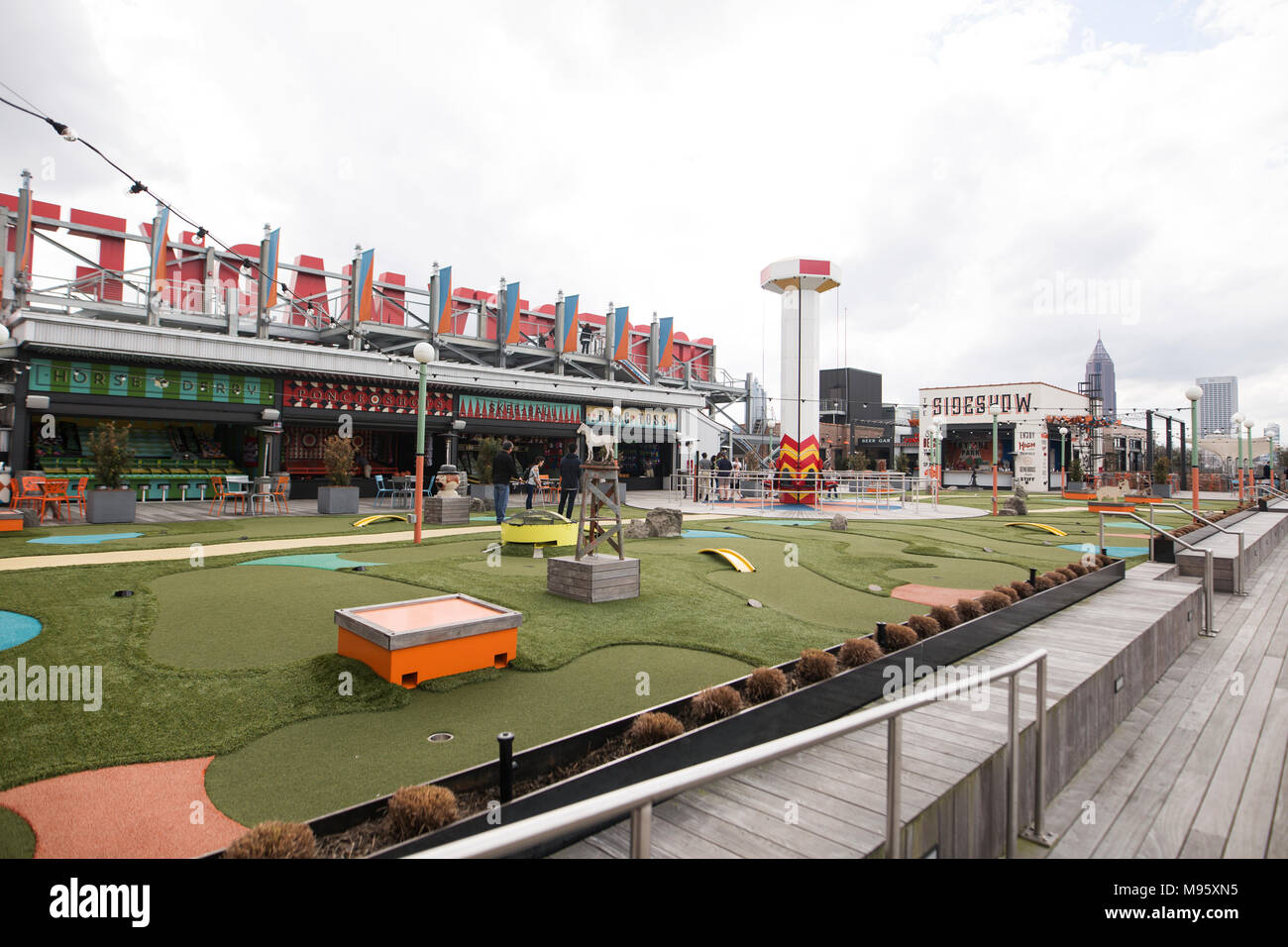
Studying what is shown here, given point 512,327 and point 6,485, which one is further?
point 512,327

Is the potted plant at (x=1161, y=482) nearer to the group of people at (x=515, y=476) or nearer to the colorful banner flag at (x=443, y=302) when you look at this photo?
the group of people at (x=515, y=476)

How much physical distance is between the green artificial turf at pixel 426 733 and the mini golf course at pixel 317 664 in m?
0.02

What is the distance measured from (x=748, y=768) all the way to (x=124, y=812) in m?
3.10

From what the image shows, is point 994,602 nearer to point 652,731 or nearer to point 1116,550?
point 652,731

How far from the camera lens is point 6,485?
14.4m

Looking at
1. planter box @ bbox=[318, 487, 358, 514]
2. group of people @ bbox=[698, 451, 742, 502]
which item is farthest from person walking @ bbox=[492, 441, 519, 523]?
group of people @ bbox=[698, 451, 742, 502]

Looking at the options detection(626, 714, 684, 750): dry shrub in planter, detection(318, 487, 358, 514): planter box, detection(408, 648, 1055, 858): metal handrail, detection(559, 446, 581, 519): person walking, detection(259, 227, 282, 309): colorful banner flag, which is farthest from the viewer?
detection(259, 227, 282, 309): colorful banner flag

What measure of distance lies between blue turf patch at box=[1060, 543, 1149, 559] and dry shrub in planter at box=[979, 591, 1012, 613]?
756 centimetres

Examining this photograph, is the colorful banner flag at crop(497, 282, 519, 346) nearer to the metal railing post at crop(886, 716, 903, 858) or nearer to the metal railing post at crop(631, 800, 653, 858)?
the metal railing post at crop(886, 716, 903, 858)

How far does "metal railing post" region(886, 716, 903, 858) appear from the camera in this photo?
8.42 feet

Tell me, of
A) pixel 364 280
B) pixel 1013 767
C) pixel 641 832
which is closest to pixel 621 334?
pixel 364 280
